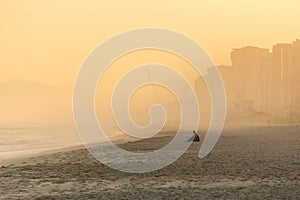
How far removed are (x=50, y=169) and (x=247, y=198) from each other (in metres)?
15.8

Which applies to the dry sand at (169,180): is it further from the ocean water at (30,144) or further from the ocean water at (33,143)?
the ocean water at (30,144)

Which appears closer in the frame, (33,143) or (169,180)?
(169,180)

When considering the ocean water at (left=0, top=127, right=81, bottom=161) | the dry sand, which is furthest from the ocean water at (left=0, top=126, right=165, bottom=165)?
the dry sand

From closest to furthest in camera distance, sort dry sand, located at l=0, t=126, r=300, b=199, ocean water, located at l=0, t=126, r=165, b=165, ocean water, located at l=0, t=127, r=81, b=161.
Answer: dry sand, located at l=0, t=126, r=300, b=199 < ocean water, located at l=0, t=126, r=165, b=165 < ocean water, located at l=0, t=127, r=81, b=161

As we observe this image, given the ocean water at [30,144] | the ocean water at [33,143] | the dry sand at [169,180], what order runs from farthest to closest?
the ocean water at [30,144]
the ocean water at [33,143]
the dry sand at [169,180]

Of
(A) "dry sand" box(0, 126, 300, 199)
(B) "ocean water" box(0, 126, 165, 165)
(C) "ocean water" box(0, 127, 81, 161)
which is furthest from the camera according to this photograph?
(C) "ocean water" box(0, 127, 81, 161)

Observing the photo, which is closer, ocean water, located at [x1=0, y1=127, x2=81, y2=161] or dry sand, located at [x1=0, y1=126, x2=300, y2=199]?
dry sand, located at [x1=0, y1=126, x2=300, y2=199]

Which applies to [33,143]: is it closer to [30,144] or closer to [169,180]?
[30,144]

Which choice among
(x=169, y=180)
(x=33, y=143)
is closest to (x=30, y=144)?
(x=33, y=143)

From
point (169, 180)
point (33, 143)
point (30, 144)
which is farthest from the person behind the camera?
point (33, 143)

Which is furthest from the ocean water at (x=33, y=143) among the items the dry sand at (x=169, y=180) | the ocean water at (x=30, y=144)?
the dry sand at (x=169, y=180)

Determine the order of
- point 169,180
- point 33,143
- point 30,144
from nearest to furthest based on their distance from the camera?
point 169,180 < point 30,144 < point 33,143

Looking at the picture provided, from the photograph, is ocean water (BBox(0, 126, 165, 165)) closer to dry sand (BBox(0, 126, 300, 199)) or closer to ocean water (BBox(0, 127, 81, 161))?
ocean water (BBox(0, 127, 81, 161))

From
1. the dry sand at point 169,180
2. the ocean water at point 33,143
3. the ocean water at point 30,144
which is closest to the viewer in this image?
the dry sand at point 169,180
